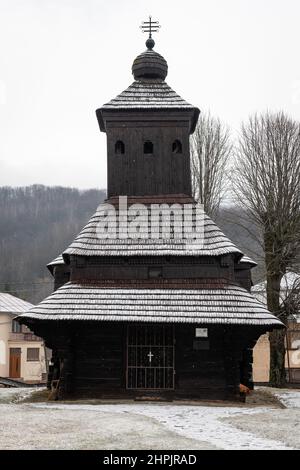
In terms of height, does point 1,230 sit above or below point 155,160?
above

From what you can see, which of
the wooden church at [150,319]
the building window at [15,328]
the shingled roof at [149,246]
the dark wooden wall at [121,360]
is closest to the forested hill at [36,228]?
the building window at [15,328]

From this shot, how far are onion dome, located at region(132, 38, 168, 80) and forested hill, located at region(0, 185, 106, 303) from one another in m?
48.8

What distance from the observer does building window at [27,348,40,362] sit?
46.2 metres

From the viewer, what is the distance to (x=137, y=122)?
20.0m

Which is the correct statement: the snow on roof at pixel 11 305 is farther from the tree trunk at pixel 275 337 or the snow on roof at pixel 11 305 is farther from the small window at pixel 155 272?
the small window at pixel 155 272

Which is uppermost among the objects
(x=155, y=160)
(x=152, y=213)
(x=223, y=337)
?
(x=155, y=160)

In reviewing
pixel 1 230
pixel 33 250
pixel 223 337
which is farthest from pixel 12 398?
pixel 1 230

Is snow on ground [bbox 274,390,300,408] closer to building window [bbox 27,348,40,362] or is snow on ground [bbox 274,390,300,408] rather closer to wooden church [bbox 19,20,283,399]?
wooden church [bbox 19,20,283,399]

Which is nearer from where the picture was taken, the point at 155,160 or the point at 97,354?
the point at 97,354

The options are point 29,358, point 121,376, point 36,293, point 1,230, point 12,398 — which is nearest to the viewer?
point 121,376

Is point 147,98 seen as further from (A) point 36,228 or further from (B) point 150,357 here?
(A) point 36,228
